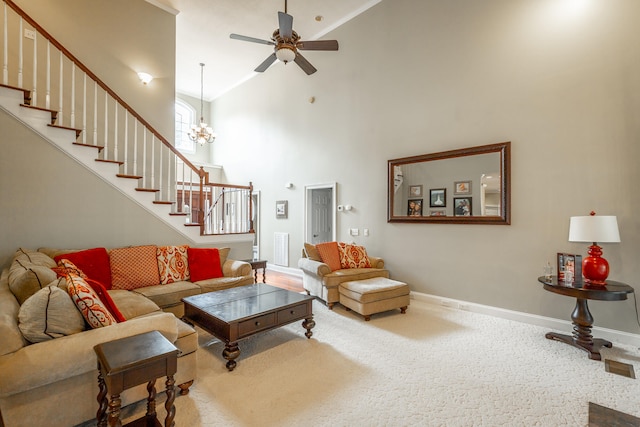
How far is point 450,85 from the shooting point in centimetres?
439

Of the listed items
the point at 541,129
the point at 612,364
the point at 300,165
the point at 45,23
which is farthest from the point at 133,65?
the point at 612,364

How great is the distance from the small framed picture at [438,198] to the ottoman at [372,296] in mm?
1380

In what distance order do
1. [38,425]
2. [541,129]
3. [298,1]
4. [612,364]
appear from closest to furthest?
[38,425] → [612,364] → [541,129] → [298,1]

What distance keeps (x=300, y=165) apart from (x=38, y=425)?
5.66m

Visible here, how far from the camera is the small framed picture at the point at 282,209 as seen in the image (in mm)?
7059

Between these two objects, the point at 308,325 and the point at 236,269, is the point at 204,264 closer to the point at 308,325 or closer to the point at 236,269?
the point at 236,269

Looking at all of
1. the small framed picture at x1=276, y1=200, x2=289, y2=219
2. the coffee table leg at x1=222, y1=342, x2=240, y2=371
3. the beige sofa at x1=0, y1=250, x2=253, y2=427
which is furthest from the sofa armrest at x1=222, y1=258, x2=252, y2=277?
the small framed picture at x1=276, y1=200, x2=289, y2=219

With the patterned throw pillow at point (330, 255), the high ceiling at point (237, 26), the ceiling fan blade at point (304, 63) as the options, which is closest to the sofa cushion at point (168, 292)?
the patterned throw pillow at point (330, 255)

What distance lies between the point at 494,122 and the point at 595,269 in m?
2.14

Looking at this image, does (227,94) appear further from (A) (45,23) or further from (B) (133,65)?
Result: (A) (45,23)

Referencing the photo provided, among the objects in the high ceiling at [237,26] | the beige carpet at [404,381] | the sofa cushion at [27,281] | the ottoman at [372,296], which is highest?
the high ceiling at [237,26]

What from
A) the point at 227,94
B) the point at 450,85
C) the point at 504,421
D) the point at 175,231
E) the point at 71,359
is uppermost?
the point at 227,94

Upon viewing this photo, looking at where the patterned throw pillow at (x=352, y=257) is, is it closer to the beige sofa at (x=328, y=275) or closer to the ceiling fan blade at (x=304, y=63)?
the beige sofa at (x=328, y=275)

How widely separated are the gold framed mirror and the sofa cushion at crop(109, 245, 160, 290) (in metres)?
3.72
